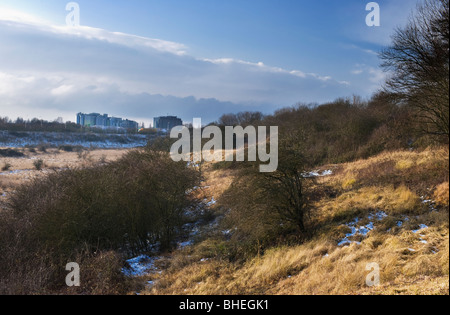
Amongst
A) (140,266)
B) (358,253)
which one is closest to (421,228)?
(358,253)

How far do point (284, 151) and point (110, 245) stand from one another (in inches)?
360

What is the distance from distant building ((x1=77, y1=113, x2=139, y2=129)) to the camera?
471ft

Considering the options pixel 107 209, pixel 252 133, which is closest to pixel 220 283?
pixel 107 209

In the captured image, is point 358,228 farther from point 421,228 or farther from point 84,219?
point 84,219

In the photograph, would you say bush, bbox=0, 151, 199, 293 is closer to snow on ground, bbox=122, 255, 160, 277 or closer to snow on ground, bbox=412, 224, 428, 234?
snow on ground, bbox=122, 255, 160, 277

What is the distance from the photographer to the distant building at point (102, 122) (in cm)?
14350

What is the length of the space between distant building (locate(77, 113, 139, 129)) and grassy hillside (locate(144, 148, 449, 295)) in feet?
471

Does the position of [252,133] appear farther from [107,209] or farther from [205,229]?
[107,209]

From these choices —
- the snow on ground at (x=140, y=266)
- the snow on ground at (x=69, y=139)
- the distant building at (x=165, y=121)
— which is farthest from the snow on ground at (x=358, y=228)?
the distant building at (x=165, y=121)

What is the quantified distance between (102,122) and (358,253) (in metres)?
153

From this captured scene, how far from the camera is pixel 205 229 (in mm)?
18578

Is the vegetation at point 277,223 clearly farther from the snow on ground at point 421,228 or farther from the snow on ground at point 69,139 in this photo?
the snow on ground at point 69,139

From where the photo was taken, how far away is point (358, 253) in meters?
9.45

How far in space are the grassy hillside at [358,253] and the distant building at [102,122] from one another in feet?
471
